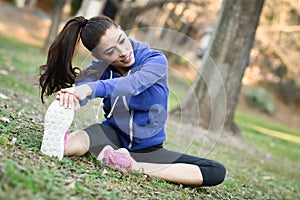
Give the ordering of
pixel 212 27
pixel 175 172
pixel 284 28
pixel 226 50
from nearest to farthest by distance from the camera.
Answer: pixel 175 172 → pixel 226 50 → pixel 284 28 → pixel 212 27

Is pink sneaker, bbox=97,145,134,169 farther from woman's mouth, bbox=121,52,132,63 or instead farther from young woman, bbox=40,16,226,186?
woman's mouth, bbox=121,52,132,63

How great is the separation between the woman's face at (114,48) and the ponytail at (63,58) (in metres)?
0.21

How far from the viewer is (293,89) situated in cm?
2903

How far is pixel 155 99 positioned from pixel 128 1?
45.1 feet

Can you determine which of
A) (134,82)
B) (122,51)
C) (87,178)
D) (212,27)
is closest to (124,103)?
(134,82)

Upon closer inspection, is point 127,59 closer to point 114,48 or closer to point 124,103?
point 114,48

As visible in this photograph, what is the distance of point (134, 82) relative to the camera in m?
3.56

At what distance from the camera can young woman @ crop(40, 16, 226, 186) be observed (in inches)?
145

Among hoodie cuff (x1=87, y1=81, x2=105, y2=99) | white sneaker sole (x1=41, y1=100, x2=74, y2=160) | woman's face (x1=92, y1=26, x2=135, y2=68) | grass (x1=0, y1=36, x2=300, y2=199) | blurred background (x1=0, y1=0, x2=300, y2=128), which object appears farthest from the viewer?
blurred background (x1=0, y1=0, x2=300, y2=128)

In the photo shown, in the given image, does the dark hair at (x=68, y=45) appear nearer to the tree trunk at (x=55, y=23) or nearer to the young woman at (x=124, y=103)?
the young woman at (x=124, y=103)

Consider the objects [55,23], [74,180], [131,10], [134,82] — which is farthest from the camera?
[55,23]

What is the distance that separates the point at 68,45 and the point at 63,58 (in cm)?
12

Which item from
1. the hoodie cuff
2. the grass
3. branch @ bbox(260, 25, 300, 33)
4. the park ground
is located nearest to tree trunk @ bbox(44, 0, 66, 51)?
branch @ bbox(260, 25, 300, 33)

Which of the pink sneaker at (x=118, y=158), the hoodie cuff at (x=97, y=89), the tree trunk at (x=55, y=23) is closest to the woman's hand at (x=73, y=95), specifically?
the hoodie cuff at (x=97, y=89)
